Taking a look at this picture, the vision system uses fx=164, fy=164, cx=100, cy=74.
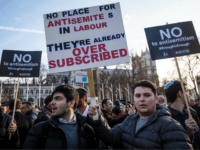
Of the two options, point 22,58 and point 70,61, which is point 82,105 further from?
point 22,58

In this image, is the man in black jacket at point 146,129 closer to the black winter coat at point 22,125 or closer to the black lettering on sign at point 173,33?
the black lettering on sign at point 173,33

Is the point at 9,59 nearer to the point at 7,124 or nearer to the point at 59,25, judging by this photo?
the point at 7,124

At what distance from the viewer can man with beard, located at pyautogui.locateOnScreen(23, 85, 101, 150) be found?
2166 mm

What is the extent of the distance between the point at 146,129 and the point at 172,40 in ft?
7.73

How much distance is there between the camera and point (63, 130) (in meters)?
2.32

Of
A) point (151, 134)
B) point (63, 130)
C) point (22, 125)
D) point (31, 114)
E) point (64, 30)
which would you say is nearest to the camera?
point (151, 134)

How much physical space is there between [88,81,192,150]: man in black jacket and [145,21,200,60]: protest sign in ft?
5.23

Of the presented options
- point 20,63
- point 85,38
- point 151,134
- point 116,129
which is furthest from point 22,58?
point 151,134

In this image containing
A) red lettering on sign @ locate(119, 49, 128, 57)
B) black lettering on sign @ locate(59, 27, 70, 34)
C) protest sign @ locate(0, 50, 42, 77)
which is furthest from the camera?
protest sign @ locate(0, 50, 42, 77)

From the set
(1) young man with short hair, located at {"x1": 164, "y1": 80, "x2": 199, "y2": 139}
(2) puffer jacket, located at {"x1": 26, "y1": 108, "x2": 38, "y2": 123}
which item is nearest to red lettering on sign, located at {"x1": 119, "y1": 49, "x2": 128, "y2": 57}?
(1) young man with short hair, located at {"x1": 164, "y1": 80, "x2": 199, "y2": 139}

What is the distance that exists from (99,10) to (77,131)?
7.91 feet

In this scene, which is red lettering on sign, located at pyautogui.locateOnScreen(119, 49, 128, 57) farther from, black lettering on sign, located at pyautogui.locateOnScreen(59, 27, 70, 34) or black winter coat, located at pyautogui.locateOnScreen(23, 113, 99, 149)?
black winter coat, located at pyautogui.locateOnScreen(23, 113, 99, 149)

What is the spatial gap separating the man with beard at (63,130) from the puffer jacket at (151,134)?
32cm

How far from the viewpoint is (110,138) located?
2227 millimetres
